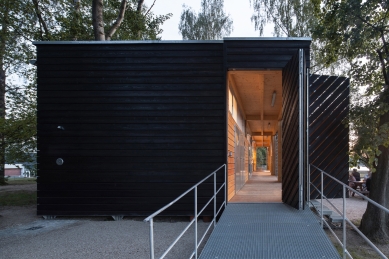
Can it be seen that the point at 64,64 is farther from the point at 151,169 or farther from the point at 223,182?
the point at 223,182

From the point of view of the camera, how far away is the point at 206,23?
1045 inches

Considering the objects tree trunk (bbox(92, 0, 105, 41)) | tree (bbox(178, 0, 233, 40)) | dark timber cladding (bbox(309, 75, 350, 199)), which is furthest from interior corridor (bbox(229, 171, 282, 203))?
tree (bbox(178, 0, 233, 40))

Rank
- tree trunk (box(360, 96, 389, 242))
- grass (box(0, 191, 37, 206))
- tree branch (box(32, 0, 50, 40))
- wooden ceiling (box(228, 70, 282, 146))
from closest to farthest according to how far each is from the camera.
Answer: tree trunk (box(360, 96, 389, 242)), wooden ceiling (box(228, 70, 282, 146)), grass (box(0, 191, 37, 206)), tree branch (box(32, 0, 50, 40))

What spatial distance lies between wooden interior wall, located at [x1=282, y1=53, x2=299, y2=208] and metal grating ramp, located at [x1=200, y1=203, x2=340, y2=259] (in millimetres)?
427

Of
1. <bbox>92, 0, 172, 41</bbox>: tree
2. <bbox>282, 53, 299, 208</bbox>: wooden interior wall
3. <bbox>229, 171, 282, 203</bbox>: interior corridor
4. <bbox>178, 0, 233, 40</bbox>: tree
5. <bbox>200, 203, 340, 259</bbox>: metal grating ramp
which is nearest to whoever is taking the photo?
<bbox>200, 203, 340, 259</bbox>: metal grating ramp

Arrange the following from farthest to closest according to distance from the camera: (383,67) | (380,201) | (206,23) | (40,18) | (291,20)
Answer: (206,23) < (291,20) < (40,18) < (380,201) < (383,67)

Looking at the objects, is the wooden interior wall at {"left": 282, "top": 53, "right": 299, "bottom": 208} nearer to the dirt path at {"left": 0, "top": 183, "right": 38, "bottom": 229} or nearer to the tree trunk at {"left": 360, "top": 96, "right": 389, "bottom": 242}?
the tree trunk at {"left": 360, "top": 96, "right": 389, "bottom": 242}

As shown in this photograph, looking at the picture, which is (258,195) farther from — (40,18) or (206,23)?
(206,23)

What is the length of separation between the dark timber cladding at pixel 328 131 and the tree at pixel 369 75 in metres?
0.28

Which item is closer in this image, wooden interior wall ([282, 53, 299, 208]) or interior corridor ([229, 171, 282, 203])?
wooden interior wall ([282, 53, 299, 208])

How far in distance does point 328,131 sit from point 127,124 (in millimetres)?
3921

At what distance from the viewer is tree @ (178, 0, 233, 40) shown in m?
26.4

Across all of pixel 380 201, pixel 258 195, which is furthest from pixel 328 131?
pixel 258 195

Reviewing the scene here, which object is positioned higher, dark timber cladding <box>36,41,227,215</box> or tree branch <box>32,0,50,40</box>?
tree branch <box>32,0,50,40</box>
